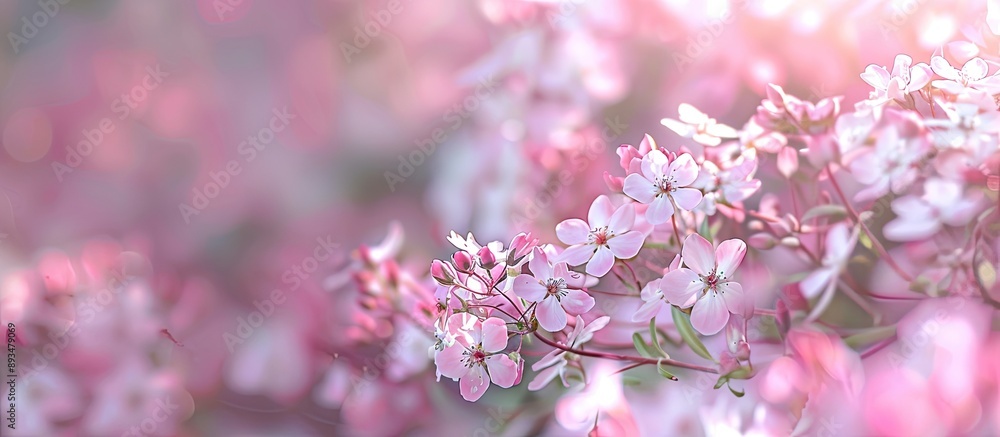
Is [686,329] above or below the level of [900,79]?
below

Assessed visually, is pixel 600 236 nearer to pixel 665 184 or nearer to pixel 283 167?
pixel 665 184

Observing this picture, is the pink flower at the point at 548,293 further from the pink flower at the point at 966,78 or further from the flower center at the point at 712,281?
the pink flower at the point at 966,78

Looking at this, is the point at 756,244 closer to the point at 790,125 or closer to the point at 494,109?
the point at 790,125

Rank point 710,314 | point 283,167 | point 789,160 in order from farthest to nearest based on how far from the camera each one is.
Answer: point 283,167 → point 789,160 → point 710,314

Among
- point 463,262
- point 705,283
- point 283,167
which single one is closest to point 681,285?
point 705,283

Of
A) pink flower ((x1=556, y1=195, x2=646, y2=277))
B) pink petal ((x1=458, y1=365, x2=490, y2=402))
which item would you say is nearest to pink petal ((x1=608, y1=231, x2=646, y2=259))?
pink flower ((x1=556, y1=195, x2=646, y2=277))

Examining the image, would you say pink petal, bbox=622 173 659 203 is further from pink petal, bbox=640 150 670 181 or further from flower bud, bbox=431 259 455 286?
flower bud, bbox=431 259 455 286

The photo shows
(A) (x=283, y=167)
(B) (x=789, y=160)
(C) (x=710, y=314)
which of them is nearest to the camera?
(C) (x=710, y=314)

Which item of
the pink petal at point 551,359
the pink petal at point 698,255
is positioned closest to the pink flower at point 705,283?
the pink petal at point 698,255

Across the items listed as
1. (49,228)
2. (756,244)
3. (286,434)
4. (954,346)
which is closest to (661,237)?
(756,244)
